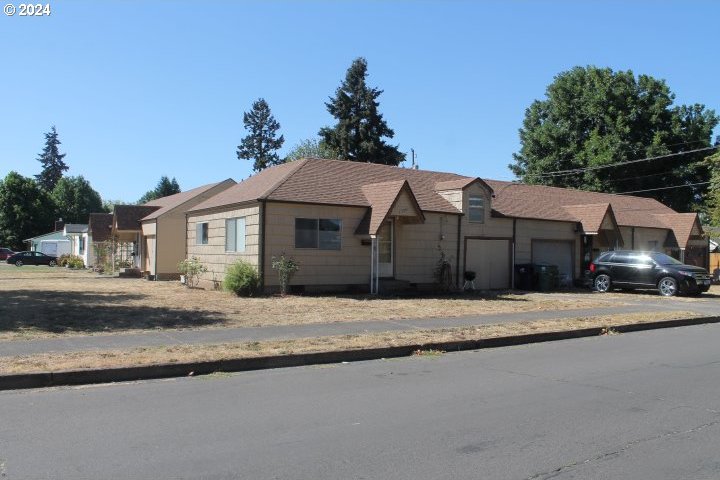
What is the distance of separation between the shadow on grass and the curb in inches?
143

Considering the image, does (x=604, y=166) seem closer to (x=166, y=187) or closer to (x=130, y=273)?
(x=130, y=273)

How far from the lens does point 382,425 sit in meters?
6.28

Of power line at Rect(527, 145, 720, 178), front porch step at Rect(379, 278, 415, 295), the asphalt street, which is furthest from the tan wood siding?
power line at Rect(527, 145, 720, 178)

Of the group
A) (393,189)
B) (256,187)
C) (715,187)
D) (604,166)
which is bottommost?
(393,189)

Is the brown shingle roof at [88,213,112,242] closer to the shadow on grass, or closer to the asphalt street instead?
the shadow on grass

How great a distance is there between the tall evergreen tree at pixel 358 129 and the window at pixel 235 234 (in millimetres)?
36509

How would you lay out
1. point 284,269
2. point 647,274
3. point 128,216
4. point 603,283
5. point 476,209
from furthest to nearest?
point 128,216 → point 603,283 → point 476,209 → point 647,274 → point 284,269

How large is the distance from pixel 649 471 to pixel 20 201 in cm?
7987

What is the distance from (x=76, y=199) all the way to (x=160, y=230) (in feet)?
216

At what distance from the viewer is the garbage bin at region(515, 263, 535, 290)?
25438 millimetres

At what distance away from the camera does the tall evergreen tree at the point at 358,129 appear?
5850cm

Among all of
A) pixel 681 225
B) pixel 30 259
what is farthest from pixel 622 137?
pixel 30 259

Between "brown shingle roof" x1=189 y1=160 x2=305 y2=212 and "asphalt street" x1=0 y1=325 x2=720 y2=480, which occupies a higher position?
"brown shingle roof" x1=189 y1=160 x2=305 y2=212

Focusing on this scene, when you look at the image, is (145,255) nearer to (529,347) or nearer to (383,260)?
(383,260)
